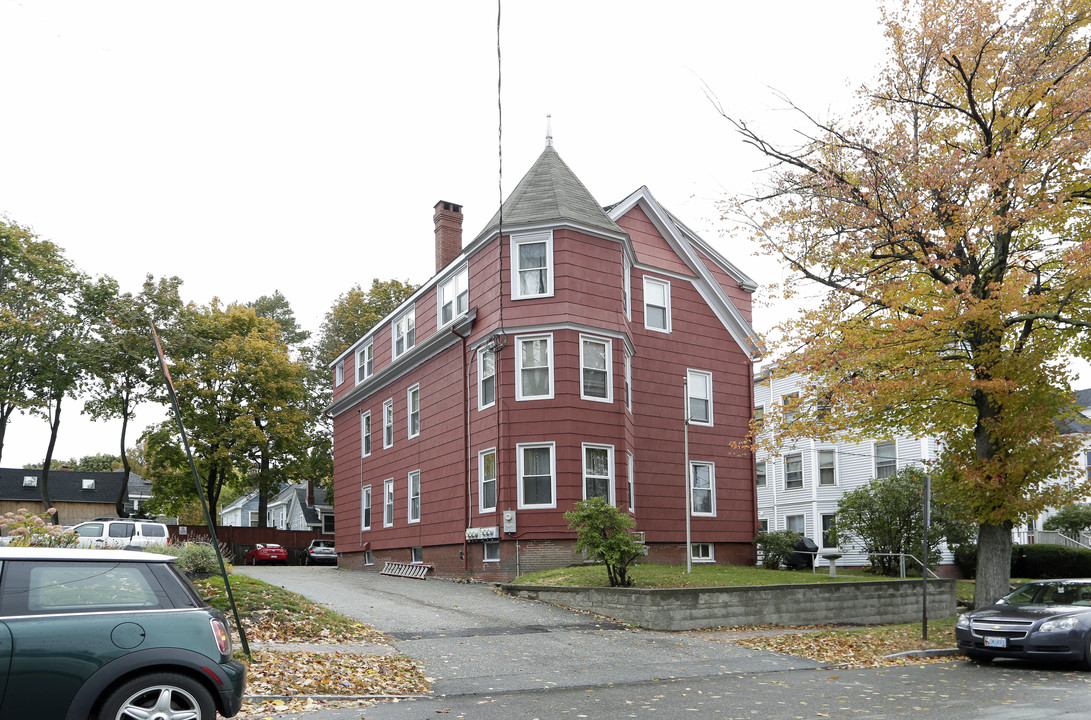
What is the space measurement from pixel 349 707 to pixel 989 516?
12316 millimetres

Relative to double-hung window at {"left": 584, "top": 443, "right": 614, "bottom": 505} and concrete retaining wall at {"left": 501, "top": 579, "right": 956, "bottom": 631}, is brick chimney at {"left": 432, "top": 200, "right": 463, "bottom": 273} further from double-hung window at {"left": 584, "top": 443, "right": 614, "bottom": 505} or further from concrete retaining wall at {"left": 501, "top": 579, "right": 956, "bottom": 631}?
concrete retaining wall at {"left": 501, "top": 579, "right": 956, "bottom": 631}

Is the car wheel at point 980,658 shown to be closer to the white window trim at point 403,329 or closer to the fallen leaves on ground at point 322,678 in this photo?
the fallen leaves on ground at point 322,678

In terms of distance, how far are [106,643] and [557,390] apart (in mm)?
15650

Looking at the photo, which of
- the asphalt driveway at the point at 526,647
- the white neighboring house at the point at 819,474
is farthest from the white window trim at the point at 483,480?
the white neighboring house at the point at 819,474

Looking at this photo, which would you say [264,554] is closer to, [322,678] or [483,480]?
[483,480]

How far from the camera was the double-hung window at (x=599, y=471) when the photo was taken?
838 inches

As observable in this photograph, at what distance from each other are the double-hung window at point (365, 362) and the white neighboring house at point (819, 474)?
647 inches

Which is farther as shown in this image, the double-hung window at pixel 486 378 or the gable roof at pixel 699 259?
the gable roof at pixel 699 259

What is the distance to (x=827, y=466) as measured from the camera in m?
41.0

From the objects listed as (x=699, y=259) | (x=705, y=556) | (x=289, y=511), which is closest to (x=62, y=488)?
(x=289, y=511)

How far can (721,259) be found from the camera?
29297 millimetres

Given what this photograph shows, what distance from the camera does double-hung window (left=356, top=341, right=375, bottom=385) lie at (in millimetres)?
32750

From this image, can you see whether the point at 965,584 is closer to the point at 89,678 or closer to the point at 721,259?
the point at 721,259

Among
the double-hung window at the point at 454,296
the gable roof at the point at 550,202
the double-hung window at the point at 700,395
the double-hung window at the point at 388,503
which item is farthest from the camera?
the double-hung window at the point at 388,503
